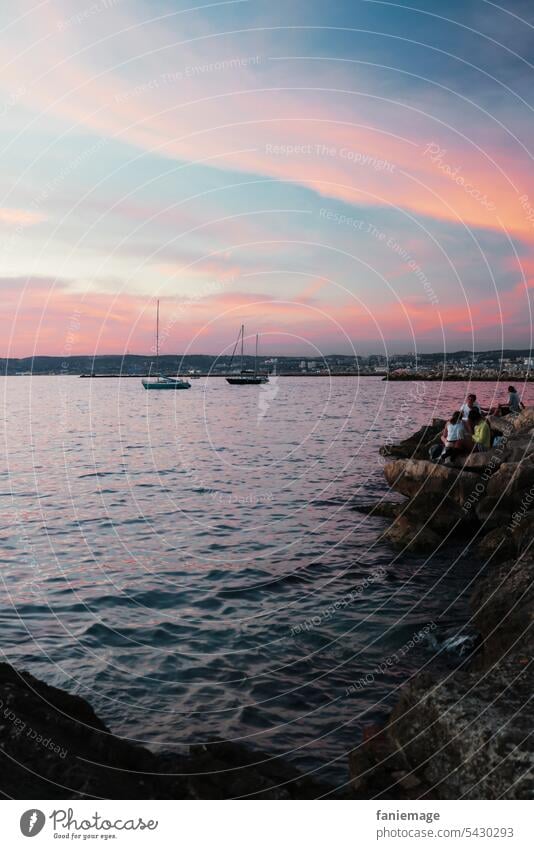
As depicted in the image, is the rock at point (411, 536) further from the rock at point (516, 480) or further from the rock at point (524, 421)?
the rock at point (524, 421)

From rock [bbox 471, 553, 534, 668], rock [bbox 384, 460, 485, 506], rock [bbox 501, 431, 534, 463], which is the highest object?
rock [bbox 501, 431, 534, 463]

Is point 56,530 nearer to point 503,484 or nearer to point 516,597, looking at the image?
point 503,484

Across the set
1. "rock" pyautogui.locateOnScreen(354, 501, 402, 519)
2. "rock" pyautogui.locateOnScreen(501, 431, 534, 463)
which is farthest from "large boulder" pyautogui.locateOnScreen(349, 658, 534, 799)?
"rock" pyautogui.locateOnScreen(354, 501, 402, 519)

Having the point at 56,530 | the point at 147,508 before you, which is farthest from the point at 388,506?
the point at 56,530

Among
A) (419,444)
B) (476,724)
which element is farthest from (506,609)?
(419,444)

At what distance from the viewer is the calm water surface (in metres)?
9.12

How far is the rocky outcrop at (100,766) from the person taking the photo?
18.1 feet

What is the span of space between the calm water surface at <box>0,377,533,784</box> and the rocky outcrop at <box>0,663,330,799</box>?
1.53 meters

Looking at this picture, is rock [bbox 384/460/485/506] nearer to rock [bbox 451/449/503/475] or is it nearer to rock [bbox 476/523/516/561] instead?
rock [bbox 451/449/503/475]

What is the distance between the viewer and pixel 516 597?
31.2ft

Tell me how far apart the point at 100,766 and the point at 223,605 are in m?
7.66

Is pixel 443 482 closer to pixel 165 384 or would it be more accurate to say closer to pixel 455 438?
pixel 455 438
